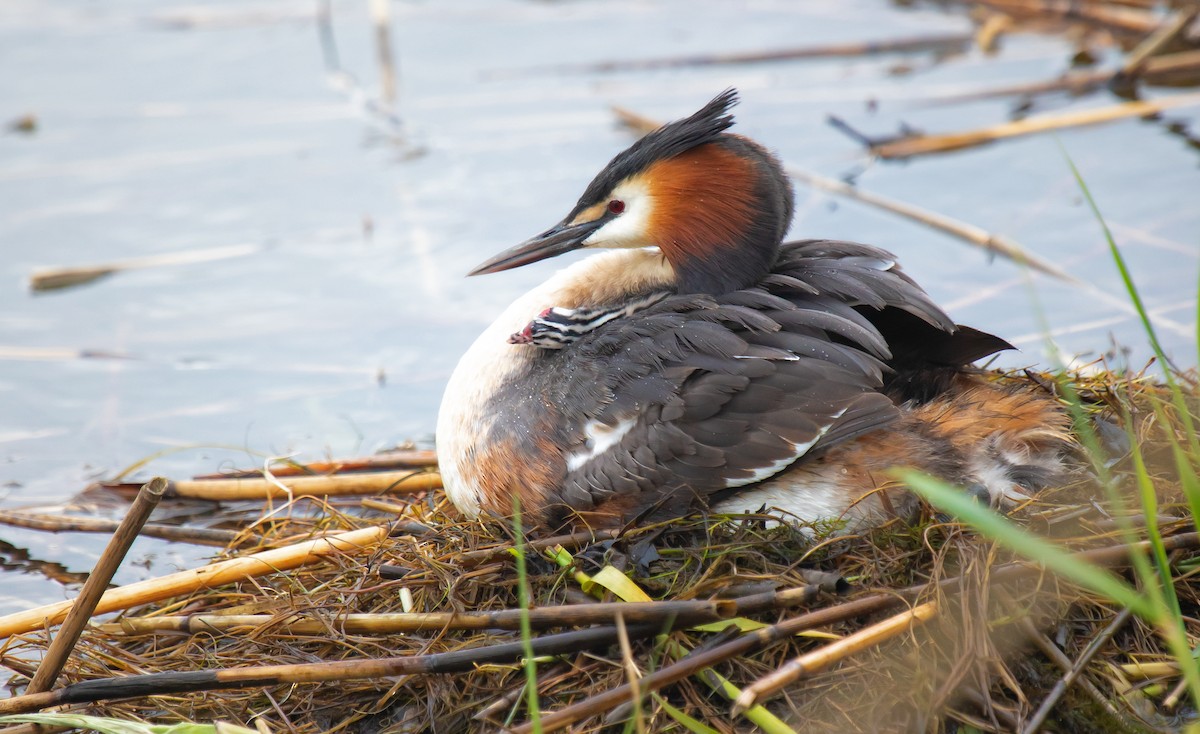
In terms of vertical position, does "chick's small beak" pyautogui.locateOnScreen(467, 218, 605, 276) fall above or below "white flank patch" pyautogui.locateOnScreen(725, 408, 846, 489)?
above

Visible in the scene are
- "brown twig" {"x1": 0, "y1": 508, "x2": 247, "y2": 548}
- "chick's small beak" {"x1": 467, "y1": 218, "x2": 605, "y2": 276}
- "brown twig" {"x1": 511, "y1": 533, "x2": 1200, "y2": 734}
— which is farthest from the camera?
"brown twig" {"x1": 0, "y1": 508, "x2": 247, "y2": 548}

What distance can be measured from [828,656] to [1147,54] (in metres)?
6.07

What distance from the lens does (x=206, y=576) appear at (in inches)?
153

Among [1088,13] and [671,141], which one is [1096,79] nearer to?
[1088,13]

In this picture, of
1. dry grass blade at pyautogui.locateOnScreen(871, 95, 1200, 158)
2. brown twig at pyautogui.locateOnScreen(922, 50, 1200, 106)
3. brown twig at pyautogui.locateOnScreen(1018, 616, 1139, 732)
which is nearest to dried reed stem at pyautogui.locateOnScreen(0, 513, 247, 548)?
brown twig at pyautogui.locateOnScreen(1018, 616, 1139, 732)

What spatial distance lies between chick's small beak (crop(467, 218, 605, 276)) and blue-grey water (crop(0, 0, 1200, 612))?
1404mm

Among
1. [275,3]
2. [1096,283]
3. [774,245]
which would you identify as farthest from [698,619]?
[275,3]

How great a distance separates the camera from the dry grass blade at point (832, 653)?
9.59 feet

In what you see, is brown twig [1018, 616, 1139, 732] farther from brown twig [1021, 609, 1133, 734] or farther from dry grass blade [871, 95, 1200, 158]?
dry grass blade [871, 95, 1200, 158]

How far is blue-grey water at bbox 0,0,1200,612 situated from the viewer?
5.57 metres

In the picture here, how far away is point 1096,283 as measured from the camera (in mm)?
5922

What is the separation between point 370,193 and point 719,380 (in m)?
4.38

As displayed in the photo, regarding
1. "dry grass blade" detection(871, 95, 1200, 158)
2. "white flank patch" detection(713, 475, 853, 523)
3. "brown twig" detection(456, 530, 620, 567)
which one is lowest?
"brown twig" detection(456, 530, 620, 567)

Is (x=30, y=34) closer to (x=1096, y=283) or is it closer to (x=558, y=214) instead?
(x=558, y=214)
